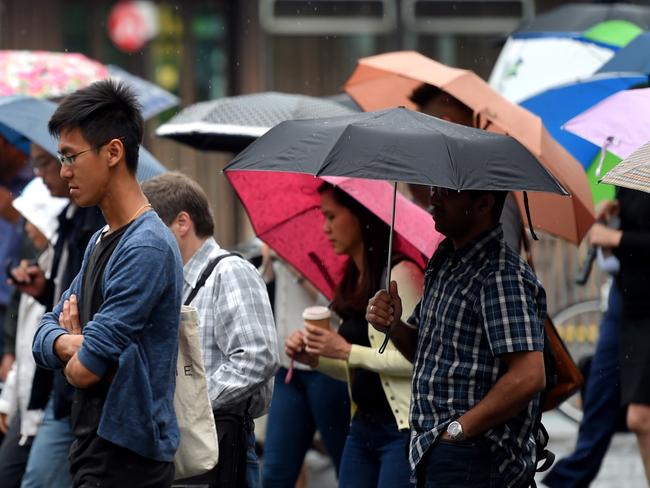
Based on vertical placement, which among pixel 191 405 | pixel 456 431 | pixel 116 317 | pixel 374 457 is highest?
pixel 116 317

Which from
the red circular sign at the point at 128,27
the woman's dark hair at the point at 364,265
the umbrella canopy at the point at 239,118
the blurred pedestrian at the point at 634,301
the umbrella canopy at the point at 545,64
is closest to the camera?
the woman's dark hair at the point at 364,265

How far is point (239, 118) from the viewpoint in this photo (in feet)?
24.8

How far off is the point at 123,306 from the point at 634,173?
154 centimetres

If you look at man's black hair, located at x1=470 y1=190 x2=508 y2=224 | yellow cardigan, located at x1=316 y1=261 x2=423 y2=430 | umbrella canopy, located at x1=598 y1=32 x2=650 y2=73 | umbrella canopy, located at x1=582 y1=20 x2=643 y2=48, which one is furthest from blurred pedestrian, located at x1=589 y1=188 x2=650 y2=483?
man's black hair, located at x1=470 y1=190 x2=508 y2=224

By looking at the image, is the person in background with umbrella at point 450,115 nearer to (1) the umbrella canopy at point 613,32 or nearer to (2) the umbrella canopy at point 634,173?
(2) the umbrella canopy at point 634,173

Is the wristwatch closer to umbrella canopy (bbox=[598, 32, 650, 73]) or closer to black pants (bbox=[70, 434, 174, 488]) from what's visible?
black pants (bbox=[70, 434, 174, 488])

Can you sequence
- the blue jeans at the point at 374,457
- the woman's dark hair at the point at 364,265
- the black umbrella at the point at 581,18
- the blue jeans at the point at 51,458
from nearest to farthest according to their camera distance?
the blue jeans at the point at 374,457 < the woman's dark hair at the point at 364,265 < the blue jeans at the point at 51,458 < the black umbrella at the point at 581,18

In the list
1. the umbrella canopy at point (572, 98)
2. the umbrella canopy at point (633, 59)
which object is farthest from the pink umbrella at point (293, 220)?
the umbrella canopy at point (633, 59)

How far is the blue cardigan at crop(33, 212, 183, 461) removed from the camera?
4.37 m

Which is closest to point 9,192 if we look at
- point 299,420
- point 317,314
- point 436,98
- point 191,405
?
point 299,420

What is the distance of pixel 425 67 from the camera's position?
22.7 feet

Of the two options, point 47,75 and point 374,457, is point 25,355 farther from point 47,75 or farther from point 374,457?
point 47,75

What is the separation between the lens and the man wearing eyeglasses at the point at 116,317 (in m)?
4.39

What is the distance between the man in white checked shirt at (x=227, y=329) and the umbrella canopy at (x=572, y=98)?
1.90 m
